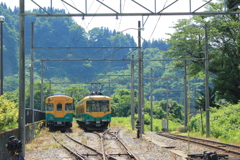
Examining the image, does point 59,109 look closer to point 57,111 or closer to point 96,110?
point 57,111

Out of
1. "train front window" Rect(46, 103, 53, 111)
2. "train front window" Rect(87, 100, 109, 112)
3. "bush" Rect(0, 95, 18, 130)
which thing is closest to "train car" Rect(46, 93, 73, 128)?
"train front window" Rect(46, 103, 53, 111)

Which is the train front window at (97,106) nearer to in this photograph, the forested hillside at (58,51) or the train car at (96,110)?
the train car at (96,110)

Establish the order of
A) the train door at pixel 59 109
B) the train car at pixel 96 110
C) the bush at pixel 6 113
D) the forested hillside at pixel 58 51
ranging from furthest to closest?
the forested hillside at pixel 58 51
the train door at pixel 59 109
the train car at pixel 96 110
the bush at pixel 6 113

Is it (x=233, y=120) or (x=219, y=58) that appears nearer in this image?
(x=233, y=120)

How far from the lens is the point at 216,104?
36.6m

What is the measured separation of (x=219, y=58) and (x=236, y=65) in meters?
1.83

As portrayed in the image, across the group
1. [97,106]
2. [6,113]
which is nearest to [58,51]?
[97,106]

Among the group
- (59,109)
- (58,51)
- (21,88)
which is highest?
(58,51)

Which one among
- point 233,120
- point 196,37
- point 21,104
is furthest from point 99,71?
point 21,104

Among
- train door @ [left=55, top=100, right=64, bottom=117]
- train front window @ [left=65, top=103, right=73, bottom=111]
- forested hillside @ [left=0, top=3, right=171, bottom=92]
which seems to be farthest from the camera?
forested hillside @ [left=0, top=3, right=171, bottom=92]

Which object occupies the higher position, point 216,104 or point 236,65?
point 236,65

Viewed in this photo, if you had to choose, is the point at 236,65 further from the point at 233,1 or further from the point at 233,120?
the point at 233,120

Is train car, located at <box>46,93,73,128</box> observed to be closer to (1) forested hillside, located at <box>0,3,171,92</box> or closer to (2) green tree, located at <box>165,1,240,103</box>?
(2) green tree, located at <box>165,1,240,103</box>

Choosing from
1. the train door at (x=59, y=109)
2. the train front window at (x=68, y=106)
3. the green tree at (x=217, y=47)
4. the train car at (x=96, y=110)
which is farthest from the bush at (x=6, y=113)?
the green tree at (x=217, y=47)
